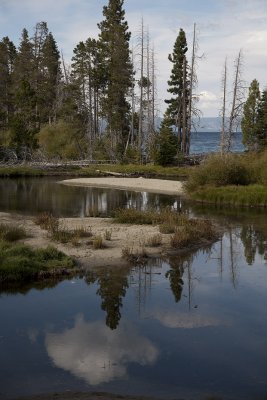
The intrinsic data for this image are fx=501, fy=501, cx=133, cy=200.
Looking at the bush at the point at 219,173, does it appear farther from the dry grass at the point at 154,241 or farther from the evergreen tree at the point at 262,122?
the evergreen tree at the point at 262,122

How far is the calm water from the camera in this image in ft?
26.3

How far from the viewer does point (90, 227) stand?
1975cm

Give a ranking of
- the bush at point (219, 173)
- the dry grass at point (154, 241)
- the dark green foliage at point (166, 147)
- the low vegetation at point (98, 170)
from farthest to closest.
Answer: the dark green foliage at point (166, 147)
the low vegetation at point (98, 170)
the bush at point (219, 173)
the dry grass at point (154, 241)

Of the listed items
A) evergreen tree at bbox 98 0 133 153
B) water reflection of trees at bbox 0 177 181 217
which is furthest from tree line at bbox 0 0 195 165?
water reflection of trees at bbox 0 177 181 217

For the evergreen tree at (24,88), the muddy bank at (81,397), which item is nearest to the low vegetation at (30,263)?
the muddy bank at (81,397)

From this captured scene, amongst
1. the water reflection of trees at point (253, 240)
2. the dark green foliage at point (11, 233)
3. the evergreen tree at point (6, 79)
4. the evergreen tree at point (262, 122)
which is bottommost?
the water reflection of trees at point (253, 240)

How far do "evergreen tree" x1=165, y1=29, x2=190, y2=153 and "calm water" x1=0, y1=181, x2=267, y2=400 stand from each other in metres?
42.3

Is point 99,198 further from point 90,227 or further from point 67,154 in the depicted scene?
point 67,154

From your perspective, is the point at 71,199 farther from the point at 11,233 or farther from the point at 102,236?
the point at 11,233

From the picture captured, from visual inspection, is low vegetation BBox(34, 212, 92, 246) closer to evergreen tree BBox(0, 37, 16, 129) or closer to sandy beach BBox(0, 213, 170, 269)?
sandy beach BBox(0, 213, 170, 269)

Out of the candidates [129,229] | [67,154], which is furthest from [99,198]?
[67,154]

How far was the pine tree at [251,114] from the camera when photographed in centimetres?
5847

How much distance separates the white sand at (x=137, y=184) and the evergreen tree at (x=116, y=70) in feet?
48.8

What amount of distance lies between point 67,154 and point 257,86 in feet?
78.5
